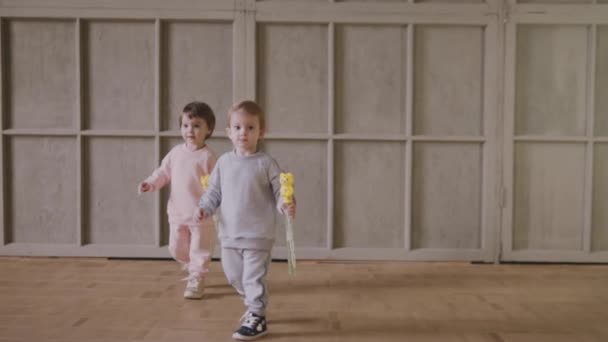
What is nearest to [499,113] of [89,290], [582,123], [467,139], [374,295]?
[467,139]

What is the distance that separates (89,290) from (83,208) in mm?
903

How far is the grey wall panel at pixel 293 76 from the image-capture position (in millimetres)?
3639

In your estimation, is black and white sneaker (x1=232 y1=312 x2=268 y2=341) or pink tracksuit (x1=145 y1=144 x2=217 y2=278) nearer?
black and white sneaker (x1=232 y1=312 x2=268 y2=341)

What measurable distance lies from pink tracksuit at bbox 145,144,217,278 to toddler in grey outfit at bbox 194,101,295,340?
0.51m

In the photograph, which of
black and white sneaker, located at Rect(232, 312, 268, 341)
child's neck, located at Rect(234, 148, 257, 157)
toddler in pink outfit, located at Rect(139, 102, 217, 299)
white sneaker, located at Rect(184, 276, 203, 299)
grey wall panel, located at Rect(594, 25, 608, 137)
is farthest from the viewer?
grey wall panel, located at Rect(594, 25, 608, 137)

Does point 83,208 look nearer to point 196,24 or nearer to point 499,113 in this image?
point 196,24

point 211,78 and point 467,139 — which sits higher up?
point 211,78

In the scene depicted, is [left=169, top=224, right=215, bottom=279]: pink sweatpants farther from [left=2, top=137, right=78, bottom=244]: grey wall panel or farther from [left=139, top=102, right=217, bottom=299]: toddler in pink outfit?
[left=2, top=137, right=78, bottom=244]: grey wall panel

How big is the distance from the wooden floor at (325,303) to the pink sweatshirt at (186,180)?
15.6 inches

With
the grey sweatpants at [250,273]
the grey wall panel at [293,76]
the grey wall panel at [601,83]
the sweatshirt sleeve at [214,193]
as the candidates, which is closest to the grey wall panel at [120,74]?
the grey wall panel at [293,76]

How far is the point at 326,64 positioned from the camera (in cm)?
364

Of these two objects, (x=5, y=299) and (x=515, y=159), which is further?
(x=515, y=159)

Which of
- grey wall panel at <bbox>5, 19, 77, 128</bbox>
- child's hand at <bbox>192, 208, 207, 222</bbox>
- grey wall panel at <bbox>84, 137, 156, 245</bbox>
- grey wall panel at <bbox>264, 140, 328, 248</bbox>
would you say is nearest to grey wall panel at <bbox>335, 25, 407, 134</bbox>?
grey wall panel at <bbox>264, 140, 328, 248</bbox>

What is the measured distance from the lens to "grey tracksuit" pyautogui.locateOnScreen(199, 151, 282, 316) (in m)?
2.34
